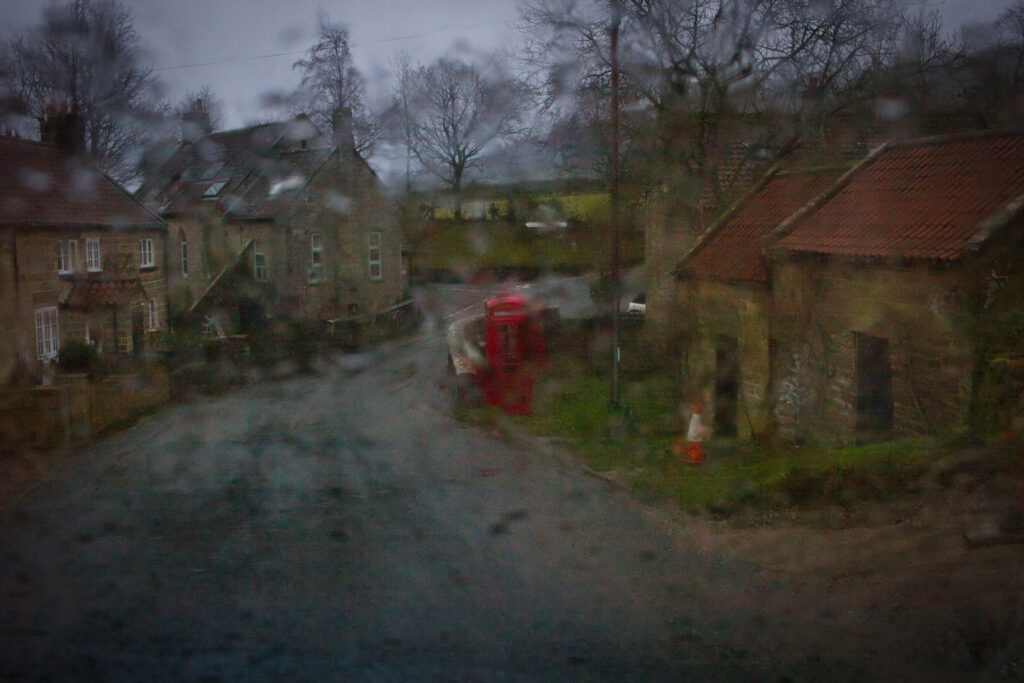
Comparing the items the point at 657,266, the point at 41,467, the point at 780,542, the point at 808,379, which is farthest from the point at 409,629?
the point at 657,266

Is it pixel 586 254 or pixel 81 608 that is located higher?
pixel 586 254

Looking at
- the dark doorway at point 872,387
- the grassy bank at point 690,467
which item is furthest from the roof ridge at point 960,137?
the grassy bank at point 690,467

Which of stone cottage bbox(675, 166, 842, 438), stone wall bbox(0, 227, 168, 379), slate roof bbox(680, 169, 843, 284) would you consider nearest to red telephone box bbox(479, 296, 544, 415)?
stone cottage bbox(675, 166, 842, 438)

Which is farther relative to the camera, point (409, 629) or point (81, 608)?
point (81, 608)

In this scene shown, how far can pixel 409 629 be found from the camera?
4867mm

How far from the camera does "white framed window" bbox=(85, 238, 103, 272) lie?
17.8m

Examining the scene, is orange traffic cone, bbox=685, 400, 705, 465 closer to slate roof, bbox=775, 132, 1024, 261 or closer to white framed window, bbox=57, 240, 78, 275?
slate roof, bbox=775, 132, 1024, 261

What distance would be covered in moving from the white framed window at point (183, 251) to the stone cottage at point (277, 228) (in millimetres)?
27

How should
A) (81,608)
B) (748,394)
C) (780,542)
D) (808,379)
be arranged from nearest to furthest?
1. (81,608)
2. (780,542)
3. (808,379)
4. (748,394)

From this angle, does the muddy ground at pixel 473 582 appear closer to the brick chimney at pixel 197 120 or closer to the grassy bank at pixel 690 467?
the grassy bank at pixel 690 467

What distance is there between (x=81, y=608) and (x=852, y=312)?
836 cm

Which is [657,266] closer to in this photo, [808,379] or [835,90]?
[835,90]

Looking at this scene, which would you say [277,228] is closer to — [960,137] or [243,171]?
[243,171]

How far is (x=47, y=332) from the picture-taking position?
52.5 feet
